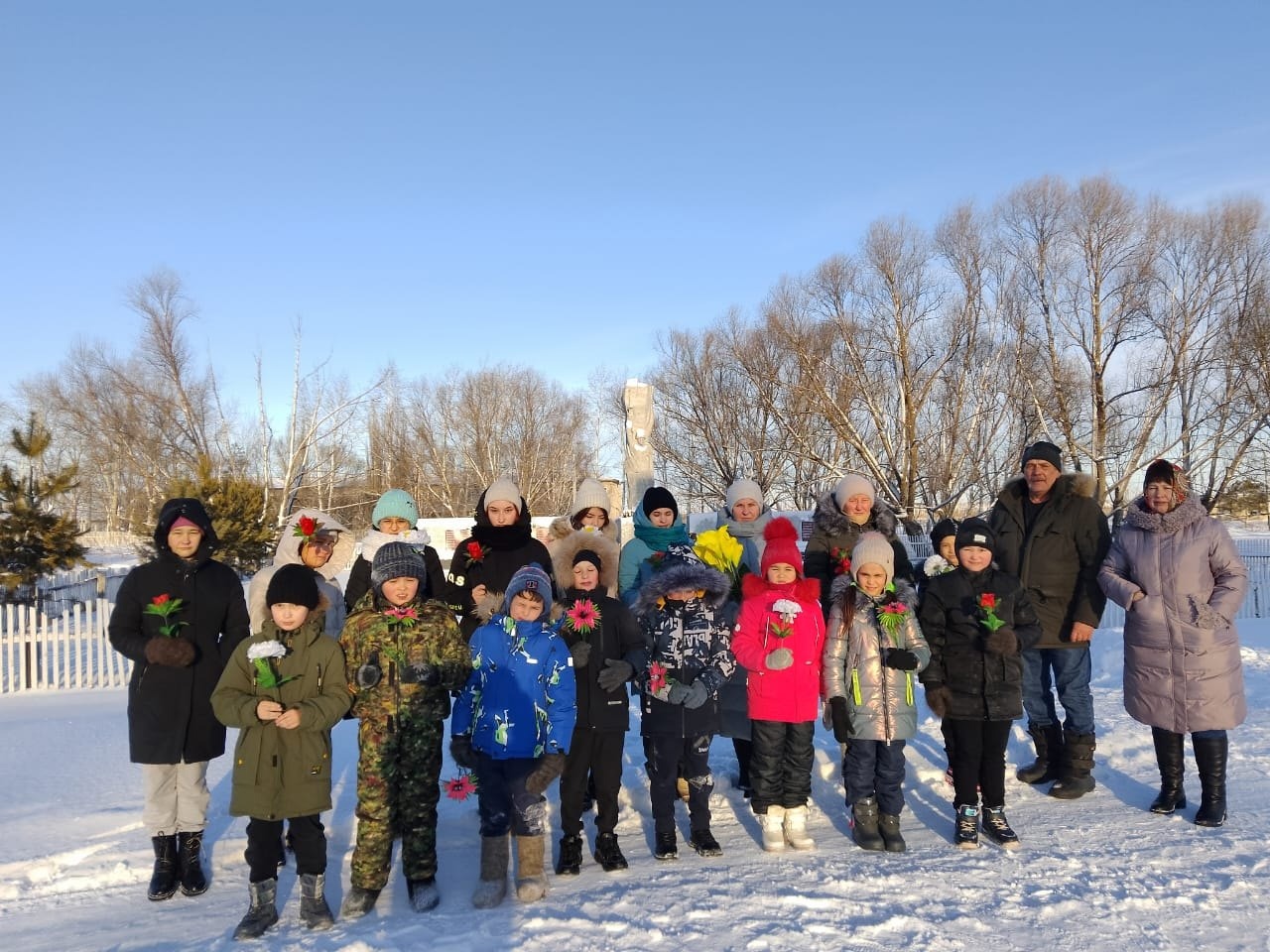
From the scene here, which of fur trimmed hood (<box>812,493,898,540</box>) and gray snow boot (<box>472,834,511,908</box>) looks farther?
fur trimmed hood (<box>812,493,898,540</box>)

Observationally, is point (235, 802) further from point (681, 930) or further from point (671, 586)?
point (671, 586)

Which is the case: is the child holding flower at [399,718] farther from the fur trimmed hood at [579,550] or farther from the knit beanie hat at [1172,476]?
the knit beanie hat at [1172,476]

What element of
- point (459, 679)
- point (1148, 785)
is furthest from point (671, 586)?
point (1148, 785)

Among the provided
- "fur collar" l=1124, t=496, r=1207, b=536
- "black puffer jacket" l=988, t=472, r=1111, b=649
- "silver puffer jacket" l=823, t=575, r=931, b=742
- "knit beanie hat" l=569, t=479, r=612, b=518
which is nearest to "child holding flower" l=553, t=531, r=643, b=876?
"silver puffer jacket" l=823, t=575, r=931, b=742

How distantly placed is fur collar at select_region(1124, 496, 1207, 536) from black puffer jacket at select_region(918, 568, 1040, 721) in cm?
96

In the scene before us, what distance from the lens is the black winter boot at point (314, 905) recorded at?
3.53m

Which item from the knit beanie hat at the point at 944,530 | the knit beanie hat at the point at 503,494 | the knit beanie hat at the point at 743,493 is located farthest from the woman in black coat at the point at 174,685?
the knit beanie hat at the point at 944,530

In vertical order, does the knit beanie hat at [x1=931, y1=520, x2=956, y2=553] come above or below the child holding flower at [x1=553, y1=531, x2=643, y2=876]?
above

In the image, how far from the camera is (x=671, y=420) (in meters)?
36.8

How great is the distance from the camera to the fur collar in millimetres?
4770

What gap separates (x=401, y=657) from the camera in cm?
389

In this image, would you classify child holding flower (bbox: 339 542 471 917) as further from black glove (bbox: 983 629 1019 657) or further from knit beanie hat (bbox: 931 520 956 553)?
knit beanie hat (bbox: 931 520 956 553)

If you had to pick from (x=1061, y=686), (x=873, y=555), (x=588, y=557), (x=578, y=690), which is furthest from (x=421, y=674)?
(x=1061, y=686)

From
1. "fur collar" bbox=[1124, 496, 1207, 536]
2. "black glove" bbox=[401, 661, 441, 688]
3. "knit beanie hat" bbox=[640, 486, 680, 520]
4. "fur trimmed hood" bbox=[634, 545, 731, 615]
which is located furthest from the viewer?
"knit beanie hat" bbox=[640, 486, 680, 520]
